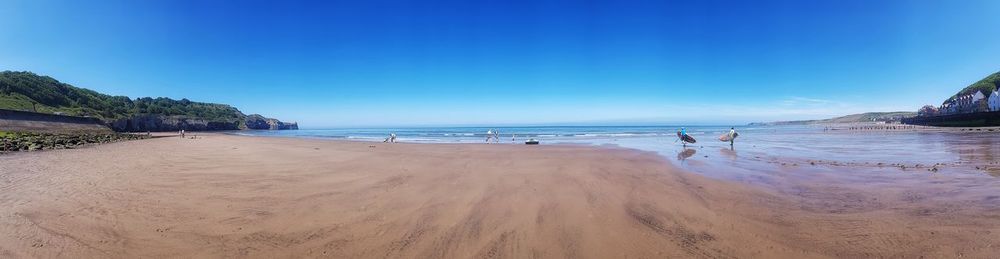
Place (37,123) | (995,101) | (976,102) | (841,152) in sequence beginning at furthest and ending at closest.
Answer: (976,102) < (995,101) < (37,123) < (841,152)

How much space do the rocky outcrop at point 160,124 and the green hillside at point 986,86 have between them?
182 metres

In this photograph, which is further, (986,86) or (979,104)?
(986,86)

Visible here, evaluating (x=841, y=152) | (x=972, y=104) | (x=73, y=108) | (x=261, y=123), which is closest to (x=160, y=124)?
(x=73, y=108)

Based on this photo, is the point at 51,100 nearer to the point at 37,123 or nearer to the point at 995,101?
the point at 37,123

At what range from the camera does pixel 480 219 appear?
203 inches

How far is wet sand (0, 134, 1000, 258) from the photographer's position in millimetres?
3975

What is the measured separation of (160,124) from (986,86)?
624 ft

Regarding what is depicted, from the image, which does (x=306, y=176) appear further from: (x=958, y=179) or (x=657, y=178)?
(x=958, y=179)

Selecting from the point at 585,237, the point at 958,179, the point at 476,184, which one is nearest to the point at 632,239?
the point at 585,237

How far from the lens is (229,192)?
6844 mm

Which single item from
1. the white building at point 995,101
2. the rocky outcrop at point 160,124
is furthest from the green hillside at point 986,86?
the rocky outcrop at point 160,124

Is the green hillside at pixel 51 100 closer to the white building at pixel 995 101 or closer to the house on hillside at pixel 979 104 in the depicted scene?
the white building at pixel 995 101

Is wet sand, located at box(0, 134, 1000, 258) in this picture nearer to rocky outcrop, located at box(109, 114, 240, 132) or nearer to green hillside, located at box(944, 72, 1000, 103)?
rocky outcrop, located at box(109, 114, 240, 132)

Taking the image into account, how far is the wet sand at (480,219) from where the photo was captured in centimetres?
397
